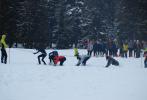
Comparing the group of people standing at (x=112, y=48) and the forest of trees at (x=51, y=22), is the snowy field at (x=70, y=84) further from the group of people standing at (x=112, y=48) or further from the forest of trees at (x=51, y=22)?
the forest of trees at (x=51, y=22)

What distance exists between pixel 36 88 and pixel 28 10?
34.2m

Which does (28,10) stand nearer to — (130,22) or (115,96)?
(130,22)

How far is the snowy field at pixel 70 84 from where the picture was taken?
14922 millimetres

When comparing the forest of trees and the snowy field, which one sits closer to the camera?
the snowy field

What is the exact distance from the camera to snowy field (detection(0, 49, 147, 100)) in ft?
49.0

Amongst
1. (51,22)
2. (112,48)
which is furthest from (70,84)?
(51,22)

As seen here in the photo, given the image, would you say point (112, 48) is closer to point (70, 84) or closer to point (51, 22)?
point (70, 84)

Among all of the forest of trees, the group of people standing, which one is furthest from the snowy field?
the forest of trees

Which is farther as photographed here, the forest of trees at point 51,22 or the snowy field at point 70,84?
the forest of trees at point 51,22

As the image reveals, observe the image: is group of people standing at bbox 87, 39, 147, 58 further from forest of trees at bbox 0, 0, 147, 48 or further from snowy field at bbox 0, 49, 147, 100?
forest of trees at bbox 0, 0, 147, 48

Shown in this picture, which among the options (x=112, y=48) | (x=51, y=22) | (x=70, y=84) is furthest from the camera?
(x=51, y=22)

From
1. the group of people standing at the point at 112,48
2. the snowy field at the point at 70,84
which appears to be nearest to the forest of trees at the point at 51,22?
the group of people standing at the point at 112,48

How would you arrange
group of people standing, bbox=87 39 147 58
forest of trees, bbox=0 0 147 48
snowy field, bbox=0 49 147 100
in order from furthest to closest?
forest of trees, bbox=0 0 147 48 < group of people standing, bbox=87 39 147 58 < snowy field, bbox=0 49 147 100

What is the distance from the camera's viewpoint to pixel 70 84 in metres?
16.6
